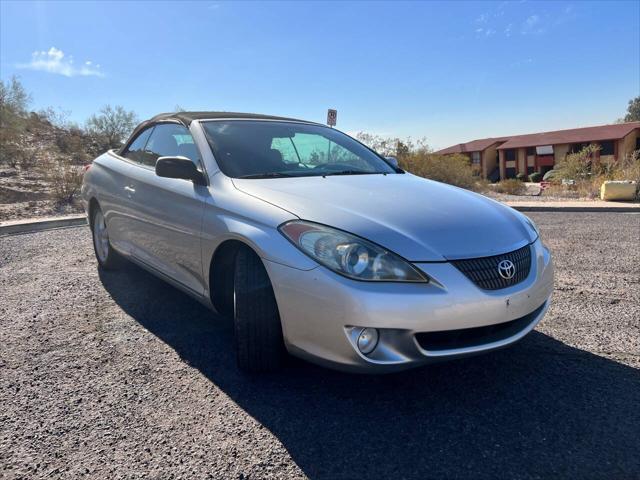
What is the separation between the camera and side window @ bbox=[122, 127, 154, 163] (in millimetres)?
4316

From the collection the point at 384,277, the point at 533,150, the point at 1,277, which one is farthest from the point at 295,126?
the point at 533,150

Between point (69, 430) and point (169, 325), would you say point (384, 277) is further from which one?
point (169, 325)

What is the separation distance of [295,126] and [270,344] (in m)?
2.07

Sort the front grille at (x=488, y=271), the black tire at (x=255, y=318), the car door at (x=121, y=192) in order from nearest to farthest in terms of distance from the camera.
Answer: the front grille at (x=488, y=271), the black tire at (x=255, y=318), the car door at (x=121, y=192)

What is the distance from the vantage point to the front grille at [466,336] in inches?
86.7

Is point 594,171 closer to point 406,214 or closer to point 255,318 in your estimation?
point 406,214

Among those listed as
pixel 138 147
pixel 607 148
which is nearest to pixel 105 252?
pixel 138 147

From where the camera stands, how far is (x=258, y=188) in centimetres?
275

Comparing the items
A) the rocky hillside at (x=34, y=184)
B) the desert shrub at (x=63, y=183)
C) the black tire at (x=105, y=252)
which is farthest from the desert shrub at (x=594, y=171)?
the rocky hillside at (x=34, y=184)

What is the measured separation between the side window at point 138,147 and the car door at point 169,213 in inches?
3.4

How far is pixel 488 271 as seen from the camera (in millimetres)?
2293

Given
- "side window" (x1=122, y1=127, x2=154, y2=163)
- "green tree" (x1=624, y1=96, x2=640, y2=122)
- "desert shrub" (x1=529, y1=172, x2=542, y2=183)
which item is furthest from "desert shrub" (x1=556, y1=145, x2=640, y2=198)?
"green tree" (x1=624, y1=96, x2=640, y2=122)

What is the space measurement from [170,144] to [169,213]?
793 mm

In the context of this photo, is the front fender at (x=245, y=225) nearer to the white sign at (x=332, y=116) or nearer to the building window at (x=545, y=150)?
the white sign at (x=332, y=116)
